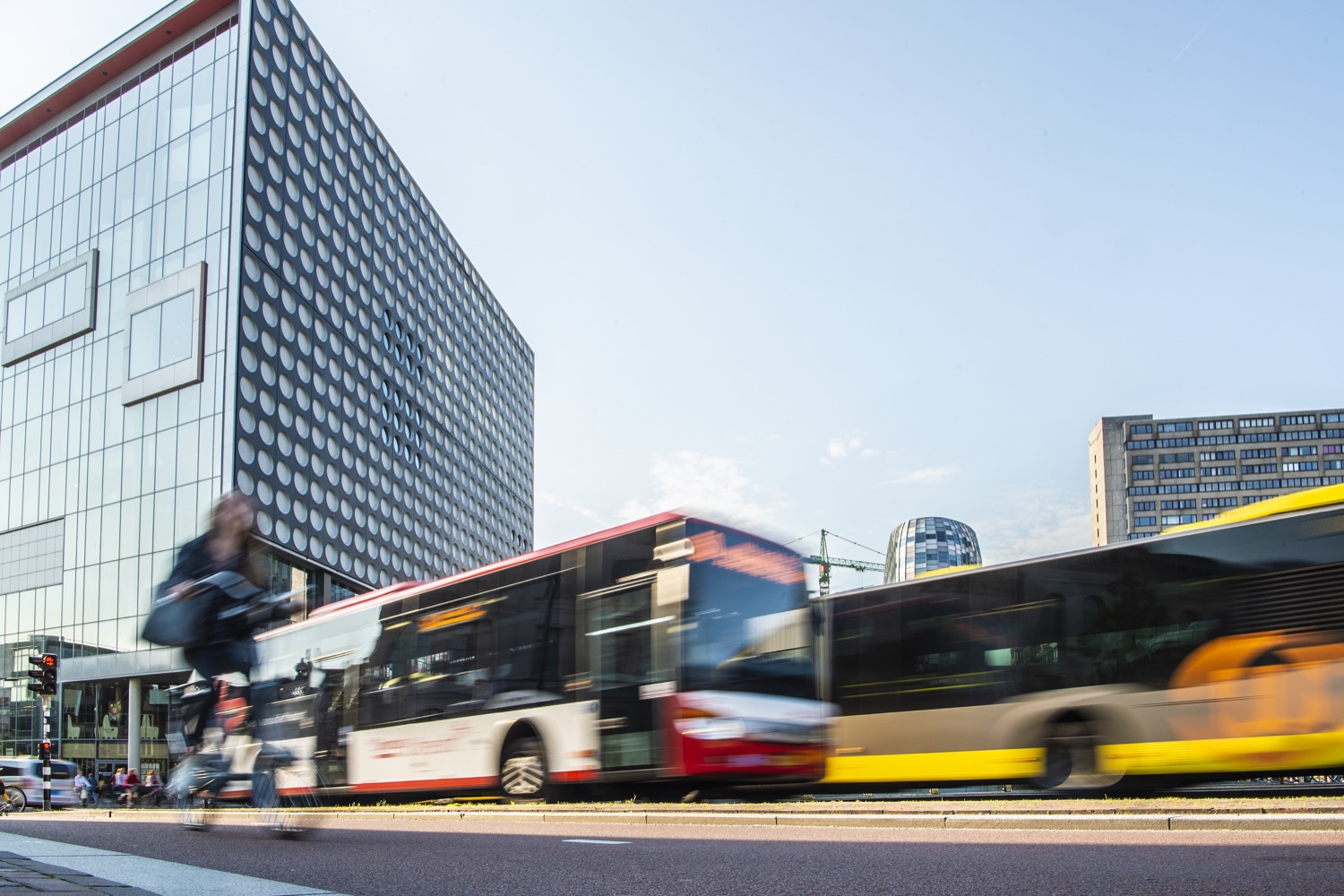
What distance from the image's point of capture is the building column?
4344cm

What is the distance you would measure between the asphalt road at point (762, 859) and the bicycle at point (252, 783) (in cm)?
17

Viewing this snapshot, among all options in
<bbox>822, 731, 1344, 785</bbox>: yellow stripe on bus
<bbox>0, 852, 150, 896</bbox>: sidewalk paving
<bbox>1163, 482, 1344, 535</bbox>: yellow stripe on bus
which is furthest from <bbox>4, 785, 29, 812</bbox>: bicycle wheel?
<bbox>1163, 482, 1344, 535</bbox>: yellow stripe on bus

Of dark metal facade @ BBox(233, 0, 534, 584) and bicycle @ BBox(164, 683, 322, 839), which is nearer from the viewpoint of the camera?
bicycle @ BBox(164, 683, 322, 839)

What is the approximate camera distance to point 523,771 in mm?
12758

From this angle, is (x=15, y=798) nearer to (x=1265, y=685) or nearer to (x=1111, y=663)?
(x=1111, y=663)

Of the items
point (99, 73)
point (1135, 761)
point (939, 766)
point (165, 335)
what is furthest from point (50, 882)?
point (99, 73)

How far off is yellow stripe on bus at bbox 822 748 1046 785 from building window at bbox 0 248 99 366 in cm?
4284

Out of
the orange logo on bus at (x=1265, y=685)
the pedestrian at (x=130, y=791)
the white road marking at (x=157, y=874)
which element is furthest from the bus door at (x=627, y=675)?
the pedestrian at (x=130, y=791)

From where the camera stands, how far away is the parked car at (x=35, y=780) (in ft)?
84.1

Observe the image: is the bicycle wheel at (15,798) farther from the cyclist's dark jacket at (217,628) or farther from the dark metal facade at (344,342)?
the cyclist's dark jacket at (217,628)

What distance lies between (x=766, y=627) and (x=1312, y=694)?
5521 millimetres

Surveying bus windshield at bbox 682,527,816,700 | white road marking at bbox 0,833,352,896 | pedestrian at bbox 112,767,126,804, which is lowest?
pedestrian at bbox 112,767,126,804

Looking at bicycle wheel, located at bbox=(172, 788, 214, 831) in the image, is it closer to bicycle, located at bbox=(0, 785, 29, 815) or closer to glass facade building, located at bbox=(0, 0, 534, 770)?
bicycle, located at bbox=(0, 785, 29, 815)

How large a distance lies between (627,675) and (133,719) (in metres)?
38.7
